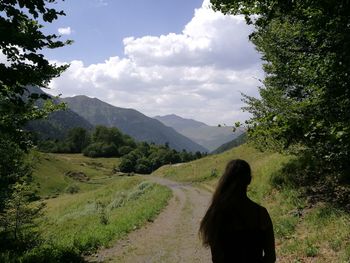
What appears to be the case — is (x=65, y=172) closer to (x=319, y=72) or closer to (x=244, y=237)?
(x=319, y=72)

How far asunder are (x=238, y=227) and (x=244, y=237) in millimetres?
146

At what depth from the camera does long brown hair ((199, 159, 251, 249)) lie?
196 inches

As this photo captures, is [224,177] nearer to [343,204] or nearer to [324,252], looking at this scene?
[324,252]

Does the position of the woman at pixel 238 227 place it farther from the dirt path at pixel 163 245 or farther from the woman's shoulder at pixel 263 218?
the dirt path at pixel 163 245

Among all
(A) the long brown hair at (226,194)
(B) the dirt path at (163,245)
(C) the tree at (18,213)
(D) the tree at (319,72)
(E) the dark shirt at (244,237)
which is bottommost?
(B) the dirt path at (163,245)

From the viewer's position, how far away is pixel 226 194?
197 inches

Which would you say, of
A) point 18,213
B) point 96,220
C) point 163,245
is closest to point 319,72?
point 163,245

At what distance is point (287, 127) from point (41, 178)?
137m

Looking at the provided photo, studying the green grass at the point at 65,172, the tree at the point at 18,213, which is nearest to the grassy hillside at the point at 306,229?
the tree at the point at 18,213

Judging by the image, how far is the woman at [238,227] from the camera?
4.92 metres

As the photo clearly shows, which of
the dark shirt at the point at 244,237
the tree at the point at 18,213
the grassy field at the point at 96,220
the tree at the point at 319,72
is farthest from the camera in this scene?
the tree at the point at 18,213

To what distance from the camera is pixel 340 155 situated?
13547mm

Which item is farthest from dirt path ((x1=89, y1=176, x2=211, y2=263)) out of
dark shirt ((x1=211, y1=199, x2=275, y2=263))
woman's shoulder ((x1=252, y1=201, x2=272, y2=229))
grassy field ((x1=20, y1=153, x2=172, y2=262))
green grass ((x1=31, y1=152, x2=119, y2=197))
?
green grass ((x1=31, y1=152, x2=119, y2=197))

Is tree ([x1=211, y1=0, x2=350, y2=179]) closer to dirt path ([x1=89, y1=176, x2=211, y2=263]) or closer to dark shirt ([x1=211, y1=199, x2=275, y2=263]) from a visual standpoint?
dark shirt ([x1=211, y1=199, x2=275, y2=263])
